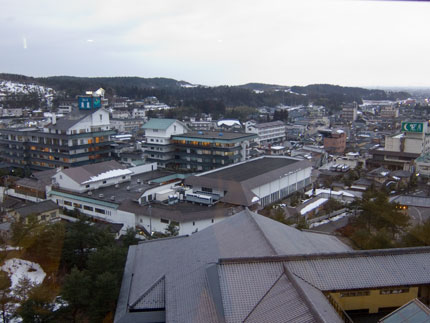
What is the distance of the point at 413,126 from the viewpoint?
1323 cm

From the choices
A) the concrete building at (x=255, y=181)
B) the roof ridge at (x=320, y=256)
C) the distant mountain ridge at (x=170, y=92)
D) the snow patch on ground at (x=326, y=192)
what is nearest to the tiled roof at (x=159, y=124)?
the concrete building at (x=255, y=181)

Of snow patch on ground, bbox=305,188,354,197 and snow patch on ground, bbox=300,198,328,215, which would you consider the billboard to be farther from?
snow patch on ground, bbox=300,198,328,215

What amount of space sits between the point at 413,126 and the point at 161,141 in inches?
347

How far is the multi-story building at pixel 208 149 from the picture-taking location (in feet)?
35.4

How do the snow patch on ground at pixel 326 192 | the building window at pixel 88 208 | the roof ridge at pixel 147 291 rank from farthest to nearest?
the snow patch on ground at pixel 326 192, the building window at pixel 88 208, the roof ridge at pixel 147 291

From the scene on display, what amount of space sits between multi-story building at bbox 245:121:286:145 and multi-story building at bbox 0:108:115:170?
907 centimetres

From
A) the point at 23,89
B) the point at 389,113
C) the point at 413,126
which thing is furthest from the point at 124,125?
the point at 389,113

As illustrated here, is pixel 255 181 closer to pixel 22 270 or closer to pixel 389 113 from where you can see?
pixel 22 270

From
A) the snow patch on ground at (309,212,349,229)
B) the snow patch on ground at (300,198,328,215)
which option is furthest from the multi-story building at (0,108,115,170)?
the snow patch on ground at (309,212,349,229)

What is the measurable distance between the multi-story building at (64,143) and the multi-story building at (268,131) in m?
9.07

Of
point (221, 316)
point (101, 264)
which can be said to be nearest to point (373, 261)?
point (221, 316)

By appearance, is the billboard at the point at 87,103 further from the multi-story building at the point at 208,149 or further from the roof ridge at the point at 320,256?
the roof ridge at the point at 320,256

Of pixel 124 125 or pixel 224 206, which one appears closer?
pixel 224 206

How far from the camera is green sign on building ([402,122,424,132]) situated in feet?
43.0
